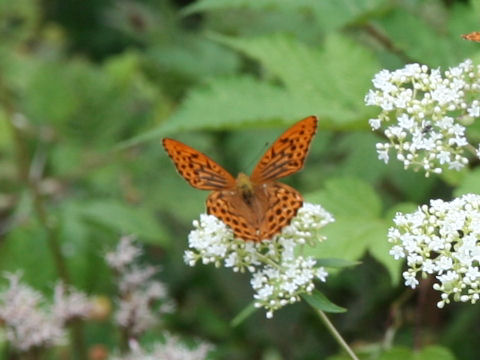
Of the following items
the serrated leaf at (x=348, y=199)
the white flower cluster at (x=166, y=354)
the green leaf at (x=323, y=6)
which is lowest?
the white flower cluster at (x=166, y=354)

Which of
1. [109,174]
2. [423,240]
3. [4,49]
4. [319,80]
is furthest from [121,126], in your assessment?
[423,240]

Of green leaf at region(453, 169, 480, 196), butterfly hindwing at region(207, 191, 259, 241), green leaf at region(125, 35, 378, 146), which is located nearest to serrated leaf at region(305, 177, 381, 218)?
green leaf at region(125, 35, 378, 146)

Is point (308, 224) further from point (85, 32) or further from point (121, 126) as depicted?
point (85, 32)

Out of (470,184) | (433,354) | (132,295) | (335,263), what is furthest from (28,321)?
(470,184)

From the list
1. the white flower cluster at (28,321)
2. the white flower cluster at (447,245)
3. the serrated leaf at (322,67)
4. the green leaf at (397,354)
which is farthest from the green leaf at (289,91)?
the white flower cluster at (447,245)

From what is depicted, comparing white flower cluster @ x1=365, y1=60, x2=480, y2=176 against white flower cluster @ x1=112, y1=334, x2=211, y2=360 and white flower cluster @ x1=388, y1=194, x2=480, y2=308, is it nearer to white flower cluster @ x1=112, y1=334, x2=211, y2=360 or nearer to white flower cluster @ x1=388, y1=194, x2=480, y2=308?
white flower cluster @ x1=388, y1=194, x2=480, y2=308

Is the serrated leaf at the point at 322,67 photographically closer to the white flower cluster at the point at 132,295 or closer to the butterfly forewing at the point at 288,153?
the white flower cluster at the point at 132,295
